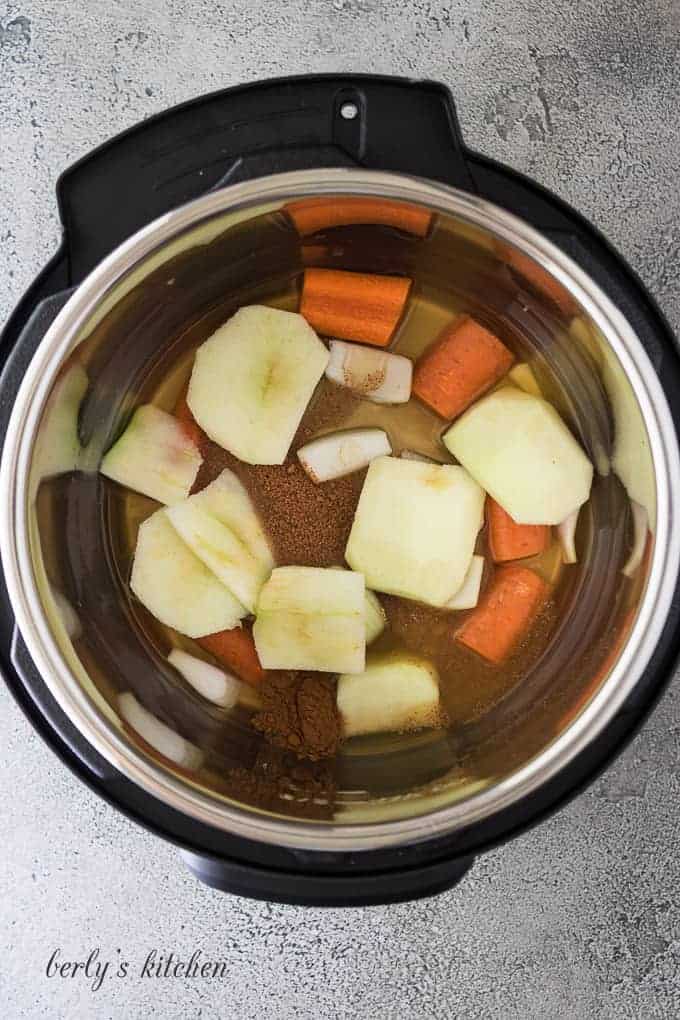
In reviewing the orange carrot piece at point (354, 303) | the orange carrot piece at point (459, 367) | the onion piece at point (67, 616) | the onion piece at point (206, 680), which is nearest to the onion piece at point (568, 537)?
the orange carrot piece at point (459, 367)

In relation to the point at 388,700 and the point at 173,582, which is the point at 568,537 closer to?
the point at 388,700

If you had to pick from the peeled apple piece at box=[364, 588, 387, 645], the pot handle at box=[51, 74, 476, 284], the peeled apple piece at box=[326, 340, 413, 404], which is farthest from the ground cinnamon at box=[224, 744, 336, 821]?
the pot handle at box=[51, 74, 476, 284]

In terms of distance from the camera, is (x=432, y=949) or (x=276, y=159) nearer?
(x=276, y=159)

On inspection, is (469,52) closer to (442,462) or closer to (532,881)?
(442,462)

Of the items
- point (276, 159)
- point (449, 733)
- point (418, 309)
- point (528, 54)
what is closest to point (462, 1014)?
point (449, 733)

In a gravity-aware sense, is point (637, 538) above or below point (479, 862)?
above

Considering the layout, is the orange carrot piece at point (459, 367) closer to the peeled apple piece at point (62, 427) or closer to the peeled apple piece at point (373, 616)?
the peeled apple piece at point (373, 616)

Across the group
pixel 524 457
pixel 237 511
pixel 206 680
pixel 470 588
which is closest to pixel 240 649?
pixel 206 680
